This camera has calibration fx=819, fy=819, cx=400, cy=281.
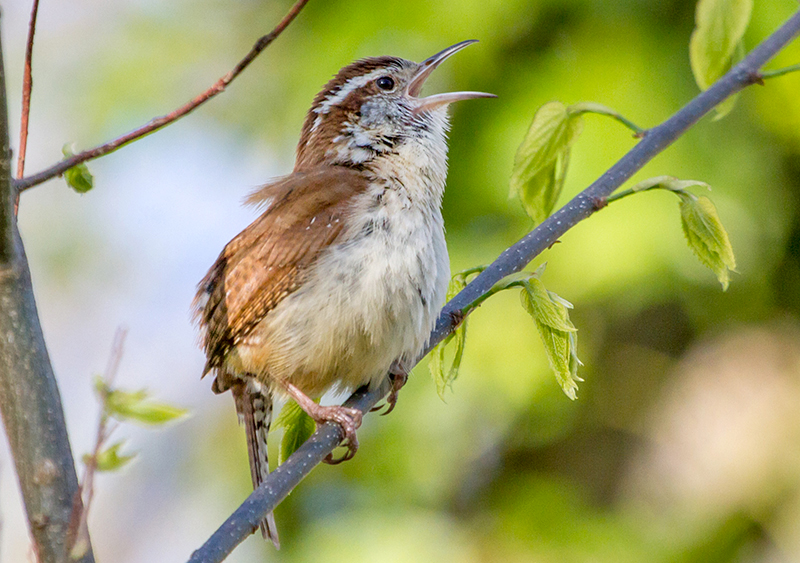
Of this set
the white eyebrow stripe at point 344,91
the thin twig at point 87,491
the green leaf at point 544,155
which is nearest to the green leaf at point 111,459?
the thin twig at point 87,491

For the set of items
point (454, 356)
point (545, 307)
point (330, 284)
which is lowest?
point (454, 356)

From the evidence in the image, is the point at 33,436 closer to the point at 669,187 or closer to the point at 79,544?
the point at 79,544

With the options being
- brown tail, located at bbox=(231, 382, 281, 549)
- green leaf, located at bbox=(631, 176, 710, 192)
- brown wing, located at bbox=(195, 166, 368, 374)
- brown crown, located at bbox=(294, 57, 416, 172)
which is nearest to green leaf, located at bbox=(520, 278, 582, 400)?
green leaf, located at bbox=(631, 176, 710, 192)

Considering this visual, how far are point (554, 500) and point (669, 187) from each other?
10.0 feet

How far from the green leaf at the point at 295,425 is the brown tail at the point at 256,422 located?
45cm

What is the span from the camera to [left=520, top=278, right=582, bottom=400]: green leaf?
1809mm

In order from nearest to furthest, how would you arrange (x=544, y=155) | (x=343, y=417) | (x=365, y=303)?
(x=544, y=155), (x=343, y=417), (x=365, y=303)

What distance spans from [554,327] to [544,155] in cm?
55

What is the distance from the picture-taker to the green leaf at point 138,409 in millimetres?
1223

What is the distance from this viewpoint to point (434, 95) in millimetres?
3121

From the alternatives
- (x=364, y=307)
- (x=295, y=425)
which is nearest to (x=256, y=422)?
(x=295, y=425)

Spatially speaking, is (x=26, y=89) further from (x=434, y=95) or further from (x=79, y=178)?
(x=434, y=95)

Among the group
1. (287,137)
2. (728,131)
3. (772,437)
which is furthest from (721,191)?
(287,137)

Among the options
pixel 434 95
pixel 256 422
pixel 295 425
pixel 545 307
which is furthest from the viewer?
pixel 434 95
